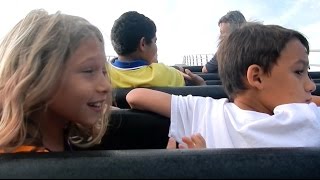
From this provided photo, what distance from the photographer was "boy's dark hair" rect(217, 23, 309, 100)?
1.01m

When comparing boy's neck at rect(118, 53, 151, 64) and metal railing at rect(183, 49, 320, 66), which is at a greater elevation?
boy's neck at rect(118, 53, 151, 64)

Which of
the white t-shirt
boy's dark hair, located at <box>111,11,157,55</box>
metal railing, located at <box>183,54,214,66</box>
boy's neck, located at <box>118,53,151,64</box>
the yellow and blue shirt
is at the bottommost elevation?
metal railing, located at <box>183,54,214,66</box>

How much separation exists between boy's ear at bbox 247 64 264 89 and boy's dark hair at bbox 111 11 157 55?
3.15 ft

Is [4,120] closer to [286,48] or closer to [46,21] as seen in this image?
[46,21]

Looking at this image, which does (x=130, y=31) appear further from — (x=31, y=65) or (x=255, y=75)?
(x=31, y=65)

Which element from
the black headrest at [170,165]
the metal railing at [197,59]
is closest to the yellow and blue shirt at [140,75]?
the black headrest at [170,165]

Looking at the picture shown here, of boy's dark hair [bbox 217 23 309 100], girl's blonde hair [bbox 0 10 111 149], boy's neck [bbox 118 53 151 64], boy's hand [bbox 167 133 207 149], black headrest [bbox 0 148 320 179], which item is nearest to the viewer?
black headrest [bbox 0 148 320 179]

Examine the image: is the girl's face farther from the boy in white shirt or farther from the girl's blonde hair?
the boy in white shirt

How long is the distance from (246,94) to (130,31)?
1.05m

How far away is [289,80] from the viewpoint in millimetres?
975

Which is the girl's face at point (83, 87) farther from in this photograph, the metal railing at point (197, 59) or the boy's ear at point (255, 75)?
the metal railing at point (197, 59)

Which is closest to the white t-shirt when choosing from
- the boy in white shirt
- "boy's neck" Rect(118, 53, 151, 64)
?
the boy in white shirt

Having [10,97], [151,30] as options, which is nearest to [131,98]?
[10,97]

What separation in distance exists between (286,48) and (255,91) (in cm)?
14
